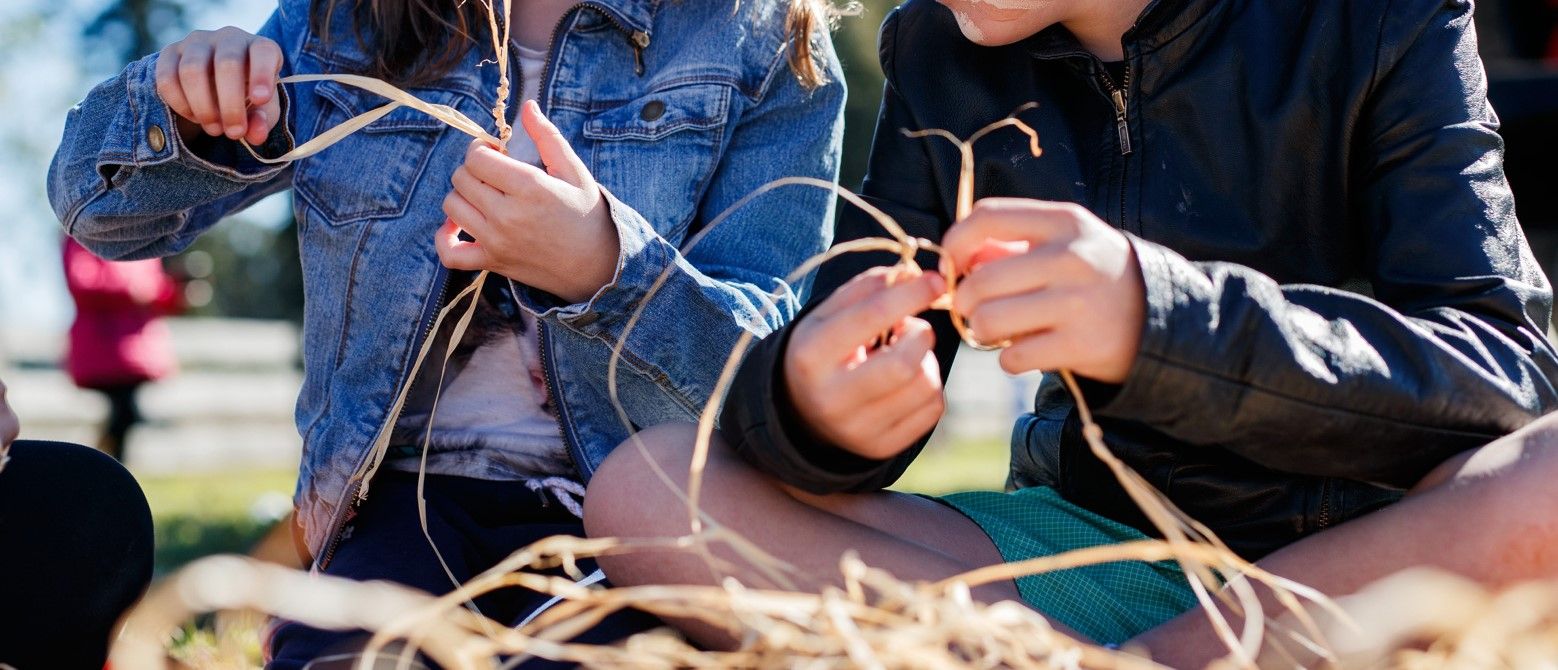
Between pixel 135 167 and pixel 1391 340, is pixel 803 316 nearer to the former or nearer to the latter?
pixel 1391 340

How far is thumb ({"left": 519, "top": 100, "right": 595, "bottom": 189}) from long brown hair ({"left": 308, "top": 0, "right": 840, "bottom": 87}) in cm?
39

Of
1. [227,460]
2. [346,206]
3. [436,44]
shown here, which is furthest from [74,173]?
[227,460]

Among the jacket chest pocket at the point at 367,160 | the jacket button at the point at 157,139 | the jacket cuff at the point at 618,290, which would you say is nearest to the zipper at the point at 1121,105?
the jacket cuff at the point at 618,290

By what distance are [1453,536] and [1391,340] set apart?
17 cm

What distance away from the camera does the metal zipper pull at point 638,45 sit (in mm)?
1776

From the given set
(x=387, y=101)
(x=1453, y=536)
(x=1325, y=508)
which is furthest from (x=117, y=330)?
(x=1453, y=536)

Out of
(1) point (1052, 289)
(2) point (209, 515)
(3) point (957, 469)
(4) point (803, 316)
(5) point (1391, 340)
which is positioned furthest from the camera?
(3) point (957, 469)

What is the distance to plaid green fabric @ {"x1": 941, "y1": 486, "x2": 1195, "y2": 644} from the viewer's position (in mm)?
1282

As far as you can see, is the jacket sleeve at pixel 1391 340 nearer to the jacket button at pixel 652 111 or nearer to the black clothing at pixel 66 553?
the jacket button at pixel 652 111

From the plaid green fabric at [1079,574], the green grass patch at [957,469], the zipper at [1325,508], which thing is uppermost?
the zipper at [1325,508]

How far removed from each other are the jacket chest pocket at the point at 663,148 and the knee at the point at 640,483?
0.54 meters

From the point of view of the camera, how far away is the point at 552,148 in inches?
55.6

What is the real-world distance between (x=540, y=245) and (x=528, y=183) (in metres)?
0.07

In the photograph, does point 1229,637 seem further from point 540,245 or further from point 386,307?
point 386,307
